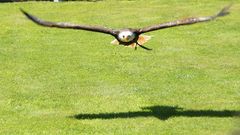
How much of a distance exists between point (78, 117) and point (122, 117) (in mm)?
968

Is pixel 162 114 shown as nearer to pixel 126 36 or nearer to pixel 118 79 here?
pixel 126 36

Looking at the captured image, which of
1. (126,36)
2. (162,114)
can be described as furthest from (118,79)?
(126,36)

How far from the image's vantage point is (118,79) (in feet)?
51.9

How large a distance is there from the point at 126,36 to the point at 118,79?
4.54m

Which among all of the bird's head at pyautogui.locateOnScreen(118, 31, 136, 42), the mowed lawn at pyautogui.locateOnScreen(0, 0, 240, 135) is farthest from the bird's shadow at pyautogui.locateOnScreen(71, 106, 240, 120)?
the bird's head at pyautogui.locateOnScreen(118, 31, 136, 42)

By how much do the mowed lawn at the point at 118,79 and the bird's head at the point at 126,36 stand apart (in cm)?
180

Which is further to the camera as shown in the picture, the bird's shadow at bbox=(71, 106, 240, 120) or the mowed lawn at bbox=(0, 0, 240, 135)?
the bird's shadow at bbox=(71, 106, 240, 120)

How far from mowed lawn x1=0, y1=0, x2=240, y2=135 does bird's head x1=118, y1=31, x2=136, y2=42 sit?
180 centimetres

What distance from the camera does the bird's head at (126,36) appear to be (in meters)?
11.4

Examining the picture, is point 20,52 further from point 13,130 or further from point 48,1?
point 48,1

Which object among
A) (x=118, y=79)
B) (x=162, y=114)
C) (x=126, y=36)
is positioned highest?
(x=126, y=36)

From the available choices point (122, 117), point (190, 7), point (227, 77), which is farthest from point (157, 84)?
point (190, 7)

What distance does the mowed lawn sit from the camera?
11.9m

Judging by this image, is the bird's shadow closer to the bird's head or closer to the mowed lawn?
the mowed lawn
